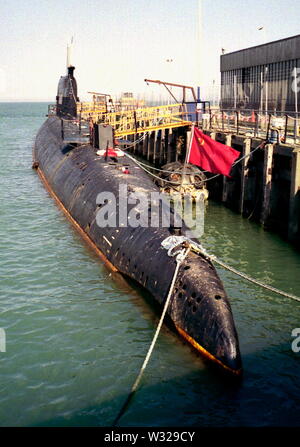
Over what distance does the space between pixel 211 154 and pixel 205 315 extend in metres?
9.78

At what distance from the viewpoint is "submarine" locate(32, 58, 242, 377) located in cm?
1105

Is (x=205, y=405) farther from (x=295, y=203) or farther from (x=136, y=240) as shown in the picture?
(x=295, y=203)

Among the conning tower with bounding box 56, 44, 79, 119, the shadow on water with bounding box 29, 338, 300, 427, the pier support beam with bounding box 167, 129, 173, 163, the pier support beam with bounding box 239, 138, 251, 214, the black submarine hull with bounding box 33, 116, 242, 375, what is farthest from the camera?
the conning tower with bounding box 56, 44, 79, 119

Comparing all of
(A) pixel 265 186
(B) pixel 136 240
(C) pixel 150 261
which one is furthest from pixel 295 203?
(C) pixel 150 261

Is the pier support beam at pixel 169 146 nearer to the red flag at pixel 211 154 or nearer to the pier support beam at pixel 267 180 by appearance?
the pier support beam at pixel 267 180

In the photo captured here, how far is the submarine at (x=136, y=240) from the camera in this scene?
36.3ft

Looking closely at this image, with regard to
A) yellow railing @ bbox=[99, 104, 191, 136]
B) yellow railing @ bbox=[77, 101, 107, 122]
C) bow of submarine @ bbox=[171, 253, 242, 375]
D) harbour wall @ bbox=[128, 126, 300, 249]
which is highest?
yellow railing @ bbox=[77, 101, 107, 122]

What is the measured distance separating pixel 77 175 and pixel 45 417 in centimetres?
1613

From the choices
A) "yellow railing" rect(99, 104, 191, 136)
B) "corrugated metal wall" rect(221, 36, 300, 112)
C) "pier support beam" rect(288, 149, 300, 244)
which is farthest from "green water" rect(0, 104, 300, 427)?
"corrugated metal wall" rect(221, 36, 300, 112)

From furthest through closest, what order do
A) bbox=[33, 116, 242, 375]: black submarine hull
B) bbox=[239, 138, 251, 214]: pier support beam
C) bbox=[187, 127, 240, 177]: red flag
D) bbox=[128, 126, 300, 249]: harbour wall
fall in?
bbox=[239, 138, 251, 214]: pier support beam
bbox=[128, 126, 300, 249]: harbour wall
bbox=[187, 127, 240, 177]: red flag
bbox=[33, 116, 242, 375]: black submarine hull

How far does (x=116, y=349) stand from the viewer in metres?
12.2

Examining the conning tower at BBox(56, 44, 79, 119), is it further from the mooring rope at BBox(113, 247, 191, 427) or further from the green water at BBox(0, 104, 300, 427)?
the mooring rope at BBox(113, 247, 191, 427)

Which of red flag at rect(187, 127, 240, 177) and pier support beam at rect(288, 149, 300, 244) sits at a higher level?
red flag at rect(187, 127, 240, 177)
